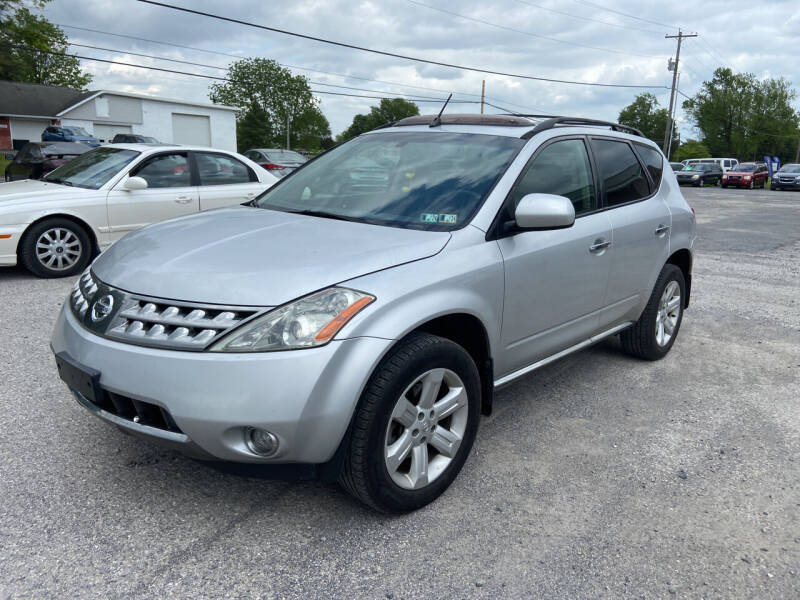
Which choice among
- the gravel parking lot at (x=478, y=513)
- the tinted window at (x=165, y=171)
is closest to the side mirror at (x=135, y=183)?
the tinted window at (x=165, y=171)

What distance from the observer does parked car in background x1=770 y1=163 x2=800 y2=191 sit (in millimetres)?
36125

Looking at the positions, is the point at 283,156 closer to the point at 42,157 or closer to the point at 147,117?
the point at 42,157

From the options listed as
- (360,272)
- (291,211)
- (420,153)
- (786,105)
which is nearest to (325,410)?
(360,272)

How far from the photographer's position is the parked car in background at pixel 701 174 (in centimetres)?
3766

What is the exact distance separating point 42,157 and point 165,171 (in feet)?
36.8

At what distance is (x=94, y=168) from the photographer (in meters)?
7.51

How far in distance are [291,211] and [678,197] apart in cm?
304

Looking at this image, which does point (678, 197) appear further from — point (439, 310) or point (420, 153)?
point (439, 310)

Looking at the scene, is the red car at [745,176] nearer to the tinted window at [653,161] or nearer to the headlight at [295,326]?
the tinted window at [653,161]

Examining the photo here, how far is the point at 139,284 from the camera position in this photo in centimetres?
259

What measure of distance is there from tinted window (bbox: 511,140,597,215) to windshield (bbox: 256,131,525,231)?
15 cm

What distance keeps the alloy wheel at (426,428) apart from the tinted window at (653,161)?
105 inches

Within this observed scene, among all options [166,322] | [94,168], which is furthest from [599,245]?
[94,168]

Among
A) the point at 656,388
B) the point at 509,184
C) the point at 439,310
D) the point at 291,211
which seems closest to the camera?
the point at 439,310
